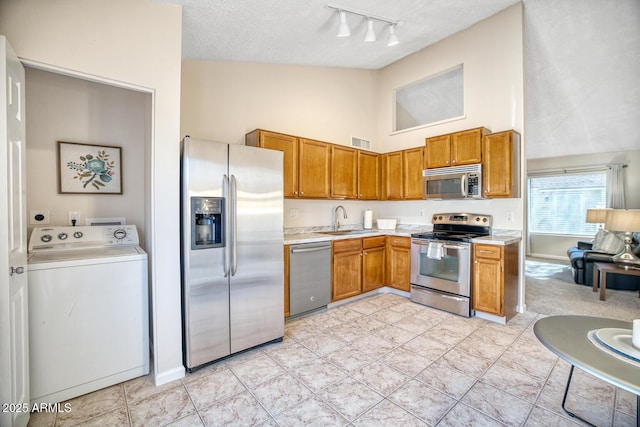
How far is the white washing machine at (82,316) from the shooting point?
184cm

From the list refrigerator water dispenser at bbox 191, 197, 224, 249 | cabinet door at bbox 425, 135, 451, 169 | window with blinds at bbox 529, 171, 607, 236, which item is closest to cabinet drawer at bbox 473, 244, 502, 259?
cabinet door at bbox 425, 135, 451, 169

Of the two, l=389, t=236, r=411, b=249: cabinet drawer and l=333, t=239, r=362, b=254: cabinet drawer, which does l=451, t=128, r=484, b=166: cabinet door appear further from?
l=333, t=239, r=362, b=254: cabinet drawer

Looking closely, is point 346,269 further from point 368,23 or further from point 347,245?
point 368,23

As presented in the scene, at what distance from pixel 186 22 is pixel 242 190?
153cm

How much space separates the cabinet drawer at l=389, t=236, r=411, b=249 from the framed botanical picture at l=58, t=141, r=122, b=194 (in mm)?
3389

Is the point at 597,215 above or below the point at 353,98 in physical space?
below

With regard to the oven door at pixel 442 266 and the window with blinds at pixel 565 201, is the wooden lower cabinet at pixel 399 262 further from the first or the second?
the window with blinds at pixel 565 201

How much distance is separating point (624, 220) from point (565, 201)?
177 inches

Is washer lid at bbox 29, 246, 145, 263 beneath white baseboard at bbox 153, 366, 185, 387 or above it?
above

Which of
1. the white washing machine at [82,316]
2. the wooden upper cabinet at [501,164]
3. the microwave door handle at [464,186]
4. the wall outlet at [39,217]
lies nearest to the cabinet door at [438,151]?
the microwave door handle at [464,186]

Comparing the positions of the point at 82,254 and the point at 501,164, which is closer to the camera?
the point at 82,254

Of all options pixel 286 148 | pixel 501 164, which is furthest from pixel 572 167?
pixel 286 148

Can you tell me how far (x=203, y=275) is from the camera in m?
2.28

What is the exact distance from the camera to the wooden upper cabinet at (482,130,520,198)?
3.33 meters
